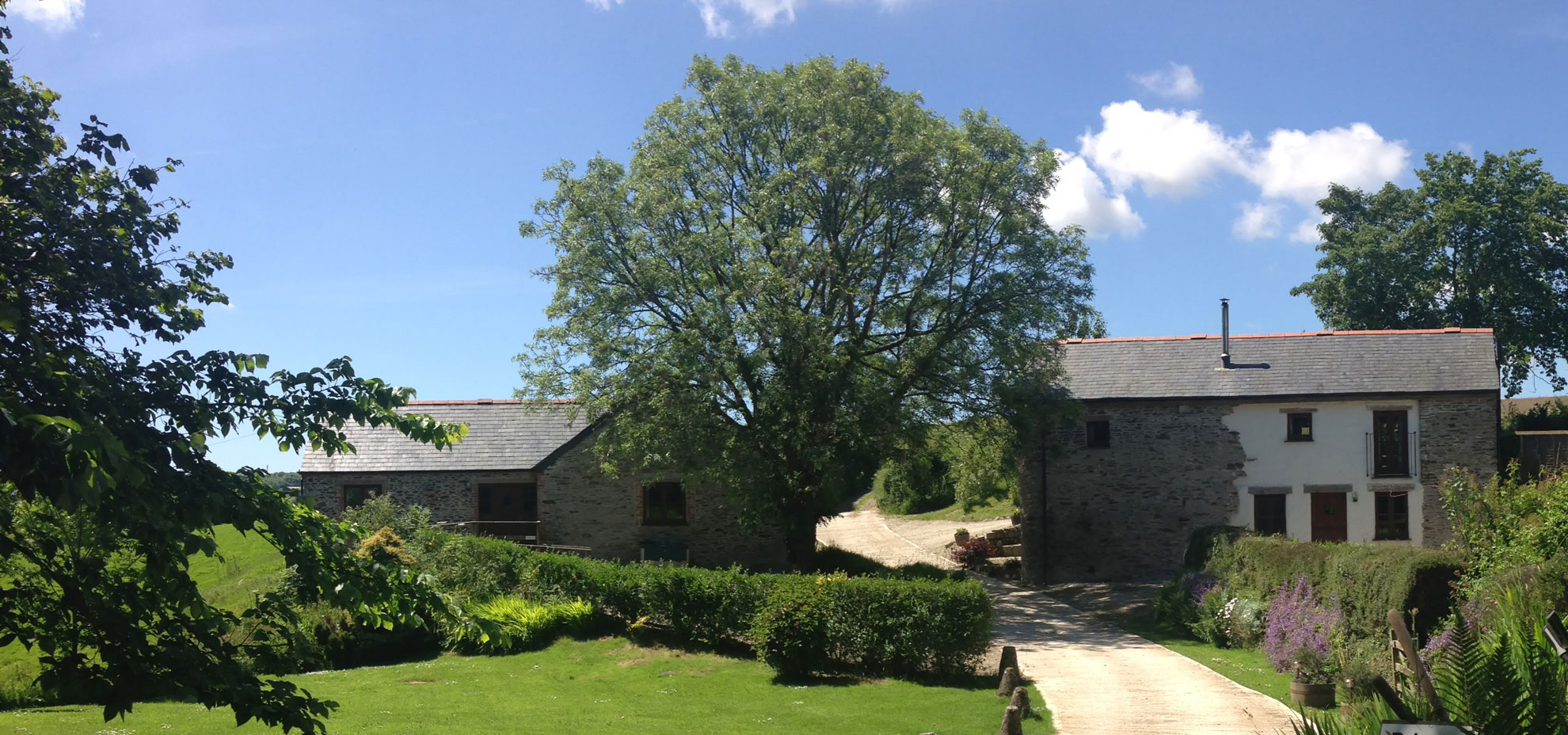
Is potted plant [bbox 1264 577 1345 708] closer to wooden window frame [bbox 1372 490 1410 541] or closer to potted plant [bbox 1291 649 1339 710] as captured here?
potted plant [bbox 1291 649 1339 710]

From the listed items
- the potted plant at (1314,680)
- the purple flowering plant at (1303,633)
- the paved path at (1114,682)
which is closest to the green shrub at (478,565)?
the paved path at (1114,682)

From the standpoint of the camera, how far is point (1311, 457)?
27453mm

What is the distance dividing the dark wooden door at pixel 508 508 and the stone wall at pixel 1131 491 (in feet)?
42.5

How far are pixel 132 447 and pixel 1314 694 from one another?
12.1 m

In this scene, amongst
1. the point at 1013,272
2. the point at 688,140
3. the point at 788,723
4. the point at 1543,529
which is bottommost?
the point at 788,723

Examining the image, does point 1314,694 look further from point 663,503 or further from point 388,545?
point 663,503

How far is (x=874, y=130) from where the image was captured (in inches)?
987

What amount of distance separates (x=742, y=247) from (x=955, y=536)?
549 inches

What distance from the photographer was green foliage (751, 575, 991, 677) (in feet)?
52.6

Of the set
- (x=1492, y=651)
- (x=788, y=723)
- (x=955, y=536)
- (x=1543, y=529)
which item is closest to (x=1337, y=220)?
→ (x=955, y=536)

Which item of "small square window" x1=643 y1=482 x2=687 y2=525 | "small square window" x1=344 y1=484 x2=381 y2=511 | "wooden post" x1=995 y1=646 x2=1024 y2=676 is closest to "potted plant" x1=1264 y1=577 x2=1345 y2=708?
"wooden post" x1=995 y1=646 x2=1024 y2=676

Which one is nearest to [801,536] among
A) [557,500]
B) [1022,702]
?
[557,500]

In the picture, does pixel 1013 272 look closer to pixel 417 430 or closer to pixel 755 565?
pixel 755 565

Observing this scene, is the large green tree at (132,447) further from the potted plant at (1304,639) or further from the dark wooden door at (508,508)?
the dark wooden door at (508,508)
